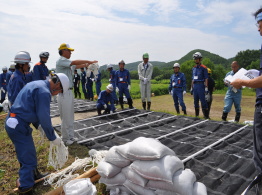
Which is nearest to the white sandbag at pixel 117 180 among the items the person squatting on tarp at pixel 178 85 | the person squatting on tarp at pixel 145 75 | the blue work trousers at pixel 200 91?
the blue work trousers at pixel 200 91

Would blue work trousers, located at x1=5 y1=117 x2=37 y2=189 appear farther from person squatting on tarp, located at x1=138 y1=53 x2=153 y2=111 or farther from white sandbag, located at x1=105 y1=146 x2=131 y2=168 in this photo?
person squatting on tarp, located at x1=138 y1=53 x2=153 y2=111

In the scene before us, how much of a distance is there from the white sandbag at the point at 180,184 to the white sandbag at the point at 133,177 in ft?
0.35

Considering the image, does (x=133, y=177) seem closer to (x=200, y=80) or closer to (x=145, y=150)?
(x=145, y=150)

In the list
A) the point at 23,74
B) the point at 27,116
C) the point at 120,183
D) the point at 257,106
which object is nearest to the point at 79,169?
the point at 120,183

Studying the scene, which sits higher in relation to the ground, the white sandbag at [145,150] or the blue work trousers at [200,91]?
the blue work trousers at [200,91]

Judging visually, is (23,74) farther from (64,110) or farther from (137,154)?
(137,154)

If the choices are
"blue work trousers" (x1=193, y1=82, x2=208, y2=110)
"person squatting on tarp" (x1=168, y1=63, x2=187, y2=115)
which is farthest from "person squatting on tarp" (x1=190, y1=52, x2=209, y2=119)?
"person squatting on tarp" (x1=168, y1=63, x2=187, y2=115)

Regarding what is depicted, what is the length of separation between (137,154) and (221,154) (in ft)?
6.15

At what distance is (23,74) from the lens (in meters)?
3.54

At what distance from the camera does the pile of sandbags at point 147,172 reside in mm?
1957

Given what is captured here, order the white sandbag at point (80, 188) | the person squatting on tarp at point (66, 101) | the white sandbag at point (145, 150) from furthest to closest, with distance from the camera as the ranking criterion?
the person squatting on tarp at point (66, 101) < the white sandbag at point (80, 188) < the white sandbag at point (145, 150)

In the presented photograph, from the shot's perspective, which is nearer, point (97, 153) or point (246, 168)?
point (246, 168)

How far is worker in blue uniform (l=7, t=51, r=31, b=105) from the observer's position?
11.2 ft

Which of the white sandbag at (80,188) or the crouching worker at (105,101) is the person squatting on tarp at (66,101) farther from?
the crouching worker at (105,101)
